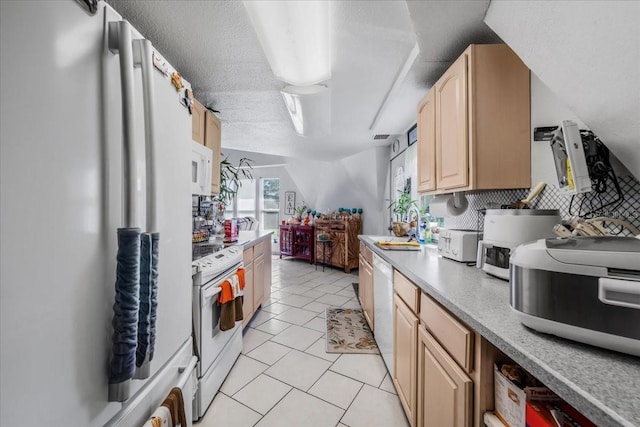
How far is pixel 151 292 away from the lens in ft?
2.23

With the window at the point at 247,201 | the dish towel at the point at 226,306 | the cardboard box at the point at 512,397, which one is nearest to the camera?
the cardboard box at the point at 512,397

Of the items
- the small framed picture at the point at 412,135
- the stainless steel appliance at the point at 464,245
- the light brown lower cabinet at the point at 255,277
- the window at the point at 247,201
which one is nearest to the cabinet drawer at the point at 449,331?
the stainless steel appliance at the point at 464,245

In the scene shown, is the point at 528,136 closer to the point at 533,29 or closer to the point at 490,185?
the point at 490,185

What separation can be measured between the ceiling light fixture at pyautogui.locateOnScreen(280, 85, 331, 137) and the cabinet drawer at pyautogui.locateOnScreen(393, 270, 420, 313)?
1616mm

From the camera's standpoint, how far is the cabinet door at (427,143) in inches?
74.5

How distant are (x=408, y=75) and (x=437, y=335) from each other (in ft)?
5.78

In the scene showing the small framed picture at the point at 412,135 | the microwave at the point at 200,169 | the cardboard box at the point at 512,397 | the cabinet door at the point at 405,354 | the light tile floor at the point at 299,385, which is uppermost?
the small framed picture at the point at 412,135

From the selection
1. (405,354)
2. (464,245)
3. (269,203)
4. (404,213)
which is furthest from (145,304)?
(269,203)

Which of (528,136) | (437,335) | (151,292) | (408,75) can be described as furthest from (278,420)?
(408,75)

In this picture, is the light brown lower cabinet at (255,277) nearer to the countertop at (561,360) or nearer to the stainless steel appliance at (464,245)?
the stainless steel appliance at (464,245)

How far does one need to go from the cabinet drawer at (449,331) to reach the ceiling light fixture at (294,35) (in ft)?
4.83

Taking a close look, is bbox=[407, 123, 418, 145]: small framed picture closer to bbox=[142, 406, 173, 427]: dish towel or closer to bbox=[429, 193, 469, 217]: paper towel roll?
bbox=[429, 193, 469, 217]: paper towel roll

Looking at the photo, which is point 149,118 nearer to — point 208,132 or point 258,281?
point 208,132

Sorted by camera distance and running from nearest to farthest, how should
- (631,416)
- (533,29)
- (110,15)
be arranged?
(631,416) → (110,15) → (533,29)
